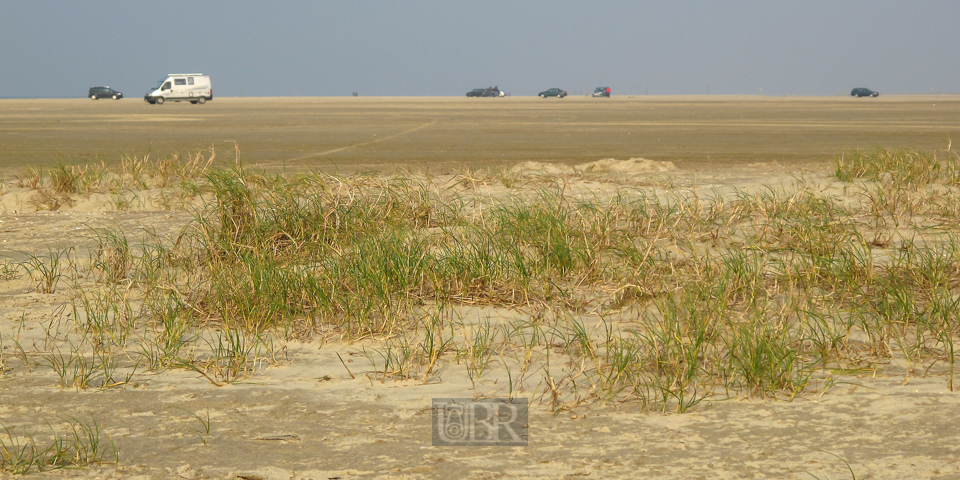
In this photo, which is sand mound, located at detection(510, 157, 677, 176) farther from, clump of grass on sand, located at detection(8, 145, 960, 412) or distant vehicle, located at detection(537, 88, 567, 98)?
distant vehicle, located at detection(537, 88, 567, 98)

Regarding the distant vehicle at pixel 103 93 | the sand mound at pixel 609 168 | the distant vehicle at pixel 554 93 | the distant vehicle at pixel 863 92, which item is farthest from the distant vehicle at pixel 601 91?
Answer: the sand mound at pixel 609 168

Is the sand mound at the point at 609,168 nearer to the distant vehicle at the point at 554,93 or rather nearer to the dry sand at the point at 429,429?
the dry sand at the point at 429,429

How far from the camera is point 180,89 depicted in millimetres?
54656

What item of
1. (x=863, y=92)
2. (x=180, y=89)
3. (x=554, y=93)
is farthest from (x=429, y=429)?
(x=863, y=92)

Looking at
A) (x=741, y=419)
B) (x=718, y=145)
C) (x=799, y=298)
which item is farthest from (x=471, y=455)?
(x=718, y=145)

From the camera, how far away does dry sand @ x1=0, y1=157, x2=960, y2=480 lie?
3100 millimetres

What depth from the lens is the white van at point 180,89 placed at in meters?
54.2

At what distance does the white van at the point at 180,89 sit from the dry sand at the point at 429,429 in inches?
2106

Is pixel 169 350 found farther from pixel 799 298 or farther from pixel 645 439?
pixel 799 298

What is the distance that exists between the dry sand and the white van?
175 ft

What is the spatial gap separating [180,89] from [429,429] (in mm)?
55286

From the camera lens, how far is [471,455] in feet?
10.6

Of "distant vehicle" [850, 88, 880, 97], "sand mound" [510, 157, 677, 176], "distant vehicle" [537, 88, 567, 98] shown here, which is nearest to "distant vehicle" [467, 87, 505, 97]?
"distant vehicle" [537, 88, 567, 98]

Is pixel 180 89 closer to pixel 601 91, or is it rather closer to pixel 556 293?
pixel 556 293
